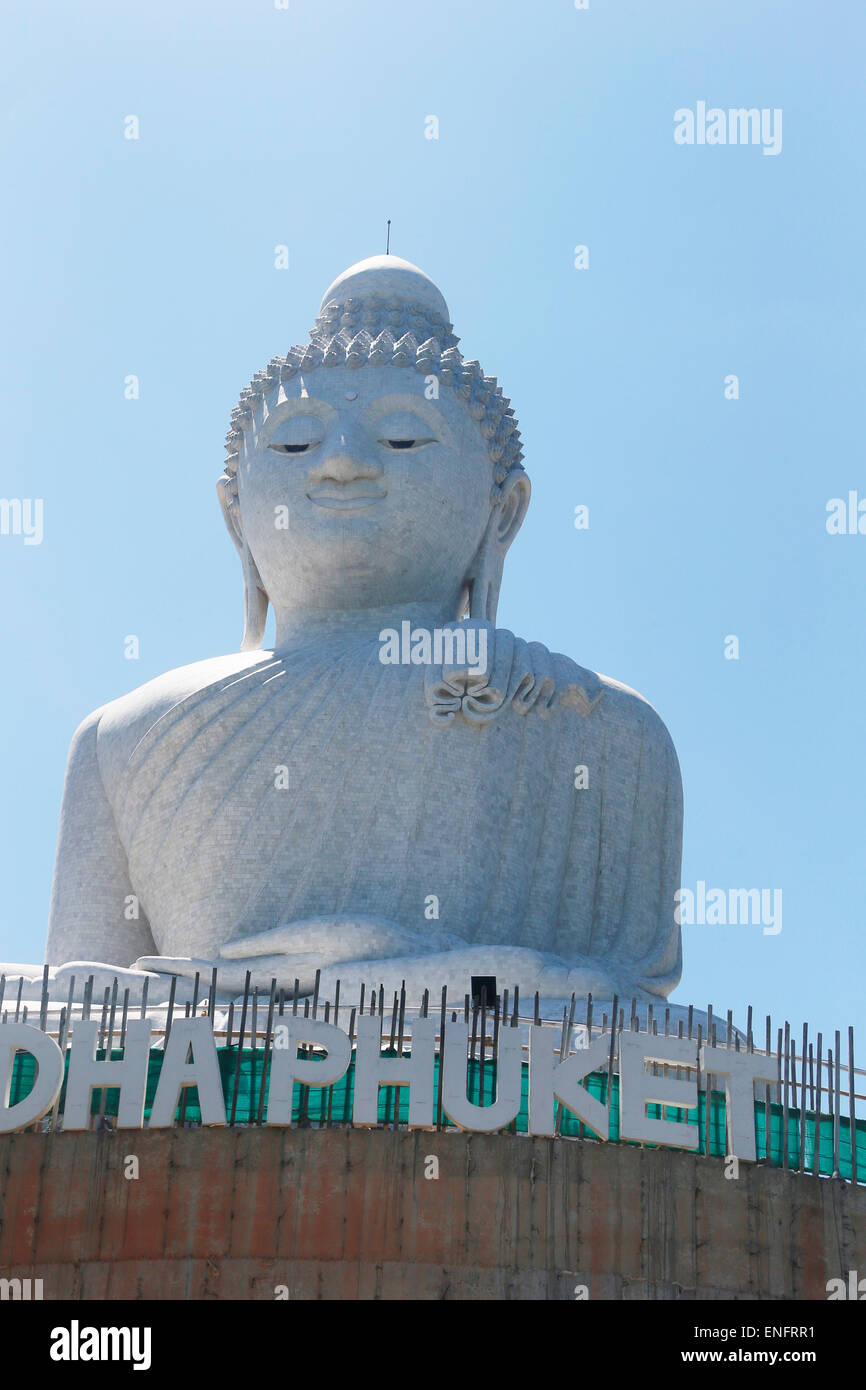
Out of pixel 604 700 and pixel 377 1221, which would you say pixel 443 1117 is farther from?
pixel 604 700

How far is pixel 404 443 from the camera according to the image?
1566 centimetres

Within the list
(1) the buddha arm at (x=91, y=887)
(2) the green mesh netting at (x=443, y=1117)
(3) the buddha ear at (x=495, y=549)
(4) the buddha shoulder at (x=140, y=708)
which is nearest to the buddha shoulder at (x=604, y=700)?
(3) the buddha ear at (x=495, y=549)

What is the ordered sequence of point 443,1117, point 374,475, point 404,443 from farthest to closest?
1. point 404,443
2. point 374,475
3. point 443,1117

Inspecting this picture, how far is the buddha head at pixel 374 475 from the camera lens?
50.8 feet

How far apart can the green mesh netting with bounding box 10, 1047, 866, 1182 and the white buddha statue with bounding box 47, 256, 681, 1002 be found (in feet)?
7.96

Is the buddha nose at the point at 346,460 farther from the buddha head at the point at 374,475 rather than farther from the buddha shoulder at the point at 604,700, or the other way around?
the buddha shoulder at the point at 604,700

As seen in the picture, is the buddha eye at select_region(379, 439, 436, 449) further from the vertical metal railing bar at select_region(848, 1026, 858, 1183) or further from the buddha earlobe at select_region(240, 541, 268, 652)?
the vertical metal railing bar at select_region(848, 1026, 858, 1183)

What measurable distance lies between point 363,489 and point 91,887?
3639mm

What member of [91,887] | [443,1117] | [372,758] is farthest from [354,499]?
[443,1117]

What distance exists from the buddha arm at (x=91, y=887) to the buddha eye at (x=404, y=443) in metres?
3.22
